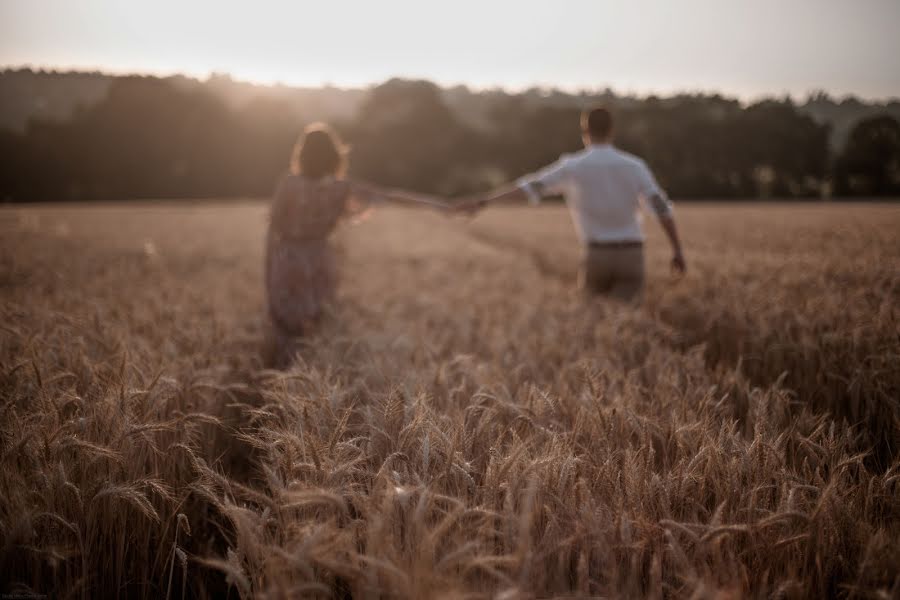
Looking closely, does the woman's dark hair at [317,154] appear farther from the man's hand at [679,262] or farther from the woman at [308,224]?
the man's hand at [679,262]

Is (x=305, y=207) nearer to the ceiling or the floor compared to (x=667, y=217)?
nearer to the ceiling

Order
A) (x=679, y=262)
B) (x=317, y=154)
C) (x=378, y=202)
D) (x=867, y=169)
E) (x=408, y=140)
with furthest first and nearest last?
(x=408, y=140) < (x=867, y=169) < (x=679, y=262) < (x=378, y=202) < (x=317, y=154)

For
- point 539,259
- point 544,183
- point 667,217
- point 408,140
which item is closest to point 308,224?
point 544,183

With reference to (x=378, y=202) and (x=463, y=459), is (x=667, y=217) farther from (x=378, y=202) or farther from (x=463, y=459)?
(x=463, y=459)

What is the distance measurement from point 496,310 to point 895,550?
10.7ft

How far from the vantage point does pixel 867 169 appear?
37594 mm

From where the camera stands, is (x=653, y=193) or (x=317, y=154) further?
(x=653, y=193)

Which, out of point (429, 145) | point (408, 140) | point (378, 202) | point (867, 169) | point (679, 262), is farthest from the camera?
point (408, 140)

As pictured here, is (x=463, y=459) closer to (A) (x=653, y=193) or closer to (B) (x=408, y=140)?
(A) (x=653, y=193)

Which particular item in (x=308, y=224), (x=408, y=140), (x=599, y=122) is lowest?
(x=308, y=224)

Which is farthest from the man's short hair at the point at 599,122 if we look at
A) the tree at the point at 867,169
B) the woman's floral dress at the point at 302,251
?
the tree at the point at 867,169

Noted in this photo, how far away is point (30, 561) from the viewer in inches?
51.0

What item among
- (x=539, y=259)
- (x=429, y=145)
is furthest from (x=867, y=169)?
(x=539, y=259)

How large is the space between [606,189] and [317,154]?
99.9 inches
